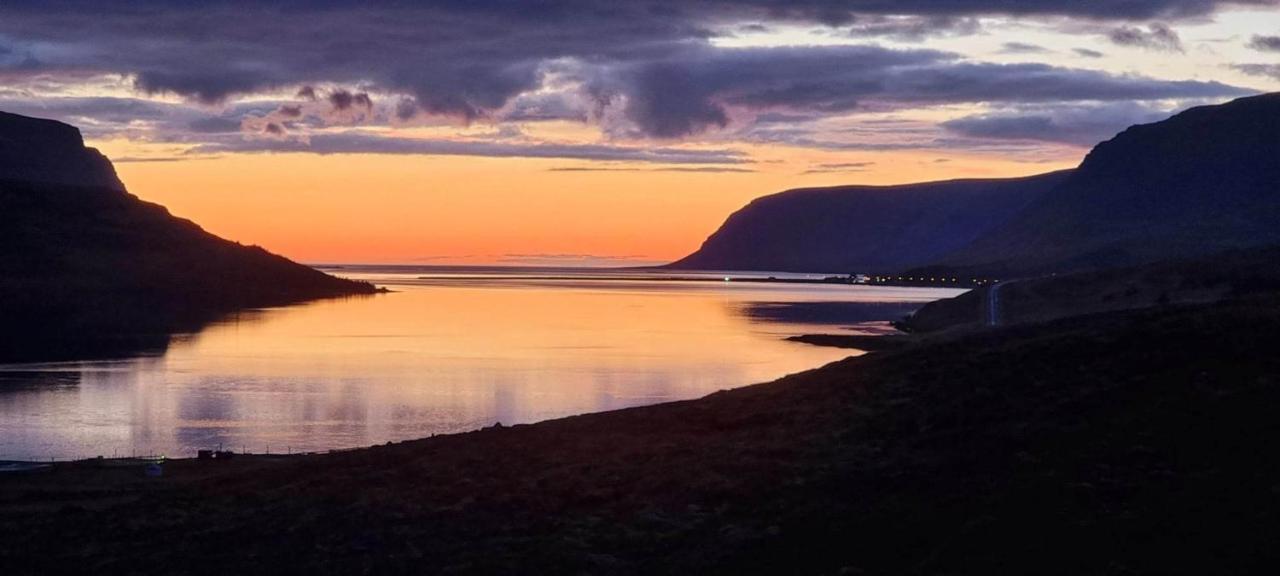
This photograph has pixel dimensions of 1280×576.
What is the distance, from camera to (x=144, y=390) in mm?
72125

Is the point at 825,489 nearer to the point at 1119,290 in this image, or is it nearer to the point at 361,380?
the point at 361,380

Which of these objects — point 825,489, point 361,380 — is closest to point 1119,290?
point 361,380

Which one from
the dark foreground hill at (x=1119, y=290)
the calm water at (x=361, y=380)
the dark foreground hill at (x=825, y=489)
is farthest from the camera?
the dark foreground hill at (x=1119, y=290)

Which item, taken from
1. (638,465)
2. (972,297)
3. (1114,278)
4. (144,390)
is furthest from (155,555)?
(972,297)

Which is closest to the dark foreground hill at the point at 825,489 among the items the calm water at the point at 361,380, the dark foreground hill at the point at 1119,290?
the calm water at the point at 361,380

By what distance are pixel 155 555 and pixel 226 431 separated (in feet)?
104

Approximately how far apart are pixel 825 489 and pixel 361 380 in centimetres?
5698

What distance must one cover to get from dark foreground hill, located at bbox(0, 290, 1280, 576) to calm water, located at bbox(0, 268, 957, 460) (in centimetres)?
1866

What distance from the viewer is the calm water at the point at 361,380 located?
54.5 metres

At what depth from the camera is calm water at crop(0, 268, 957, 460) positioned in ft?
179

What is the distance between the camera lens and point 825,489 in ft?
81.3

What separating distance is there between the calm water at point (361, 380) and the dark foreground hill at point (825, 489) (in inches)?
735

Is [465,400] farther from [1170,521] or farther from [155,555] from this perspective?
[1170,521]

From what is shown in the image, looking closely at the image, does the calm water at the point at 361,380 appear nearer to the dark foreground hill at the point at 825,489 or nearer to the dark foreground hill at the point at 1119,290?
the dark foreground hill at the point at 1119,290
